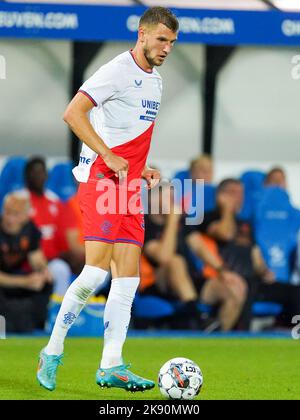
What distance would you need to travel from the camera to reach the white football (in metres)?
8.05

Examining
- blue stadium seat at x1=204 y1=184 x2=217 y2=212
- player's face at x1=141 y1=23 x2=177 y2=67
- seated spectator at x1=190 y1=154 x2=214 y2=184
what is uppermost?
player's face at x1=141 y1=23 x2=177 y2=67

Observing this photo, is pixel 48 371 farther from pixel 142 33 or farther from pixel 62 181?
pixel 62 181

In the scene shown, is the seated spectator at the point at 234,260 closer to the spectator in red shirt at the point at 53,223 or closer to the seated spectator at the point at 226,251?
the seated spectator at the point at 226,251

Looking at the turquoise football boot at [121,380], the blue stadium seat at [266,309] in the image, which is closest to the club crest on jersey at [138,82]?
the turquoise football boot at [121,380]

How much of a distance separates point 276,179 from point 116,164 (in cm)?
780

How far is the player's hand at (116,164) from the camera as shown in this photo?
26.1ft

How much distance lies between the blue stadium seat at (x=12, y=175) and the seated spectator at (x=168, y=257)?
5.04ft

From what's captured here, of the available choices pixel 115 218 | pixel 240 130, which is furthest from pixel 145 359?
pixel 240 130

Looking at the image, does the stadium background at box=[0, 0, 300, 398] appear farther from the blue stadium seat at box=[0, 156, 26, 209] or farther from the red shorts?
the red shorts

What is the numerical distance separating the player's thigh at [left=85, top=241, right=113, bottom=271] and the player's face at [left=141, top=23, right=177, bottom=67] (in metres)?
1.25

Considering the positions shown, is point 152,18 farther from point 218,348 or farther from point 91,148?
point 218,348

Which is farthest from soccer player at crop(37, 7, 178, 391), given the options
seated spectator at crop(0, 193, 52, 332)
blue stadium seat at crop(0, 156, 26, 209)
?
blue stadium seat at crop(0, 156, 26, 209)

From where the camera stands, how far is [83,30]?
1455 cm

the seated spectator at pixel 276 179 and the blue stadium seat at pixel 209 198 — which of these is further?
the seated spectator at pixel 276 179
